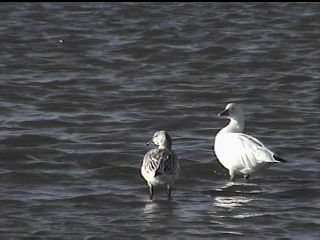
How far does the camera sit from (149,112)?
637 inches

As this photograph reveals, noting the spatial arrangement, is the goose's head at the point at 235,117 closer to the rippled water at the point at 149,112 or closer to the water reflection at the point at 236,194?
the rippled water at the point at 149,112

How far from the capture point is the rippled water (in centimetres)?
1080

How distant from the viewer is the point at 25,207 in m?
11.0

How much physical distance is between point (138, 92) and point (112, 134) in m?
2.79

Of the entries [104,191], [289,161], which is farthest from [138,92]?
[104,191]

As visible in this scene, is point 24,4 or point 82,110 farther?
point 24,4

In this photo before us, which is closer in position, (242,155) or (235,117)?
(242,155)

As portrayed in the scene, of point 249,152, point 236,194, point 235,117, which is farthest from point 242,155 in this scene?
point 235,117

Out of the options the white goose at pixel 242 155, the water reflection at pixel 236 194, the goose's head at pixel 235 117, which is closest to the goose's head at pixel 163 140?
the water reflection at pixel 236 194

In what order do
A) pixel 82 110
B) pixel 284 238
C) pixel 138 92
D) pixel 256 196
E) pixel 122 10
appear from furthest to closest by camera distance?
pixel 122 10
pixel 138 92
pixel 82 110
pixel 256 196
pixel 284 238

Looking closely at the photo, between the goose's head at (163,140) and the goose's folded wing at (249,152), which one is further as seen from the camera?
the goose's folded wing at (249,152)

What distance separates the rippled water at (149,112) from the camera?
35.4ft

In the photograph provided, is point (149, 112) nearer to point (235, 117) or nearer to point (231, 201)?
point (235, 117)

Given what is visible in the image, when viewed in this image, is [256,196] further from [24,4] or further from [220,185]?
[24,4]
